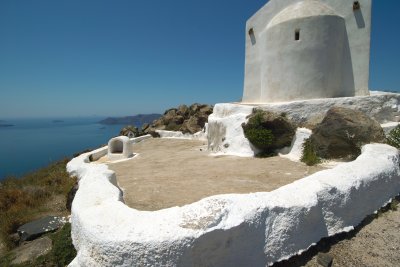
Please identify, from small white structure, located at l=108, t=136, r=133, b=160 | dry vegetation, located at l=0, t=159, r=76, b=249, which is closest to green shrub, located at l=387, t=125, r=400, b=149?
dry vegetation, located at l=0, t=159, r=76, b=249

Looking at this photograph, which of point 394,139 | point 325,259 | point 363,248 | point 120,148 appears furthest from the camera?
point 120,148

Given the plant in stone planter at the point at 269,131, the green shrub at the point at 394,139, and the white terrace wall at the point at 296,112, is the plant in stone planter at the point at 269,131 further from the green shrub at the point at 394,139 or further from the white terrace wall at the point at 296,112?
the green shrub at the point at 394,139

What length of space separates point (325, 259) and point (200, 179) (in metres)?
4.74

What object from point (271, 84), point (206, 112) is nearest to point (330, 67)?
point (271, 84)

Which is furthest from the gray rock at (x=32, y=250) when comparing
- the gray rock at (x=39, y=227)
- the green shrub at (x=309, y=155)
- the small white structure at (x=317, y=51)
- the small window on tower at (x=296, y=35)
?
the small window on tower at (x=296, y=35)

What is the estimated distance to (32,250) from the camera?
18.2ft

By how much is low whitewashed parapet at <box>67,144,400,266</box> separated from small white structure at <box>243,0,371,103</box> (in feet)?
30.6

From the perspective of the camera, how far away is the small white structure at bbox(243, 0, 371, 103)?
13.4 m

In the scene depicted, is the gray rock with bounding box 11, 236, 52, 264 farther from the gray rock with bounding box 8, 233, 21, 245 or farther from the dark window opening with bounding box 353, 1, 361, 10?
the dark window opening with bounding box 353, 1, 361, 10

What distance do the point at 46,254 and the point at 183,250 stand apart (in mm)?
3590

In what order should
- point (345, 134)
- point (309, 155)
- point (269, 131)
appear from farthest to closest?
point (269, 131) < point (309, 155) < point (345, 134)

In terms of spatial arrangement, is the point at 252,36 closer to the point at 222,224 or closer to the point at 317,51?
the point at 317,51

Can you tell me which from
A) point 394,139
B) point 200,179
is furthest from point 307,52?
point 200,179

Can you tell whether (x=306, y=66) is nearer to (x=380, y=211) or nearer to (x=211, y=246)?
(x=380, y=211)
